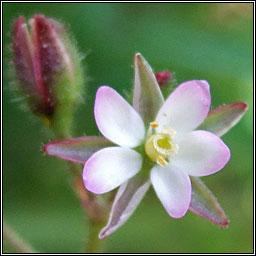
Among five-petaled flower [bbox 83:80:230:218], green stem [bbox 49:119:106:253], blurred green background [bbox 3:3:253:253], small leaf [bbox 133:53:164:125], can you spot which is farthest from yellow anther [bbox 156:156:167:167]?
blurred green background [bbox 3:3:253:253]

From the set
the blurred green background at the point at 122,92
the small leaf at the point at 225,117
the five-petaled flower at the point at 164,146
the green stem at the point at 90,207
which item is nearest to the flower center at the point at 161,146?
the five-petaled flower at the point at 164,146

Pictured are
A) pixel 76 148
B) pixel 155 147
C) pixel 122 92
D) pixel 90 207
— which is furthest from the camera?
pixel 122 92

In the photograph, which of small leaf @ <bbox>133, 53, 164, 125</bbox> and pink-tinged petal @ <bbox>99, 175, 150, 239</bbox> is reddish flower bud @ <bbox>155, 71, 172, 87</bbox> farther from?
pink-tinged petal @ <bbox>99, 175, 150, 239</bbox>

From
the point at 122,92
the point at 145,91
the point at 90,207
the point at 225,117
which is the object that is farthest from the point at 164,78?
the point at 122,92

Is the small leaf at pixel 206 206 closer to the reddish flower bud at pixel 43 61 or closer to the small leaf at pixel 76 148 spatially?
the small leaf at pixel 76 148

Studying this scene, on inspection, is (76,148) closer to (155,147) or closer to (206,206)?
(155,147)

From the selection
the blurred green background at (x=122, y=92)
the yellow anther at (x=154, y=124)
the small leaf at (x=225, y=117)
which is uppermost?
the small leaf at (x=225, y=117)
